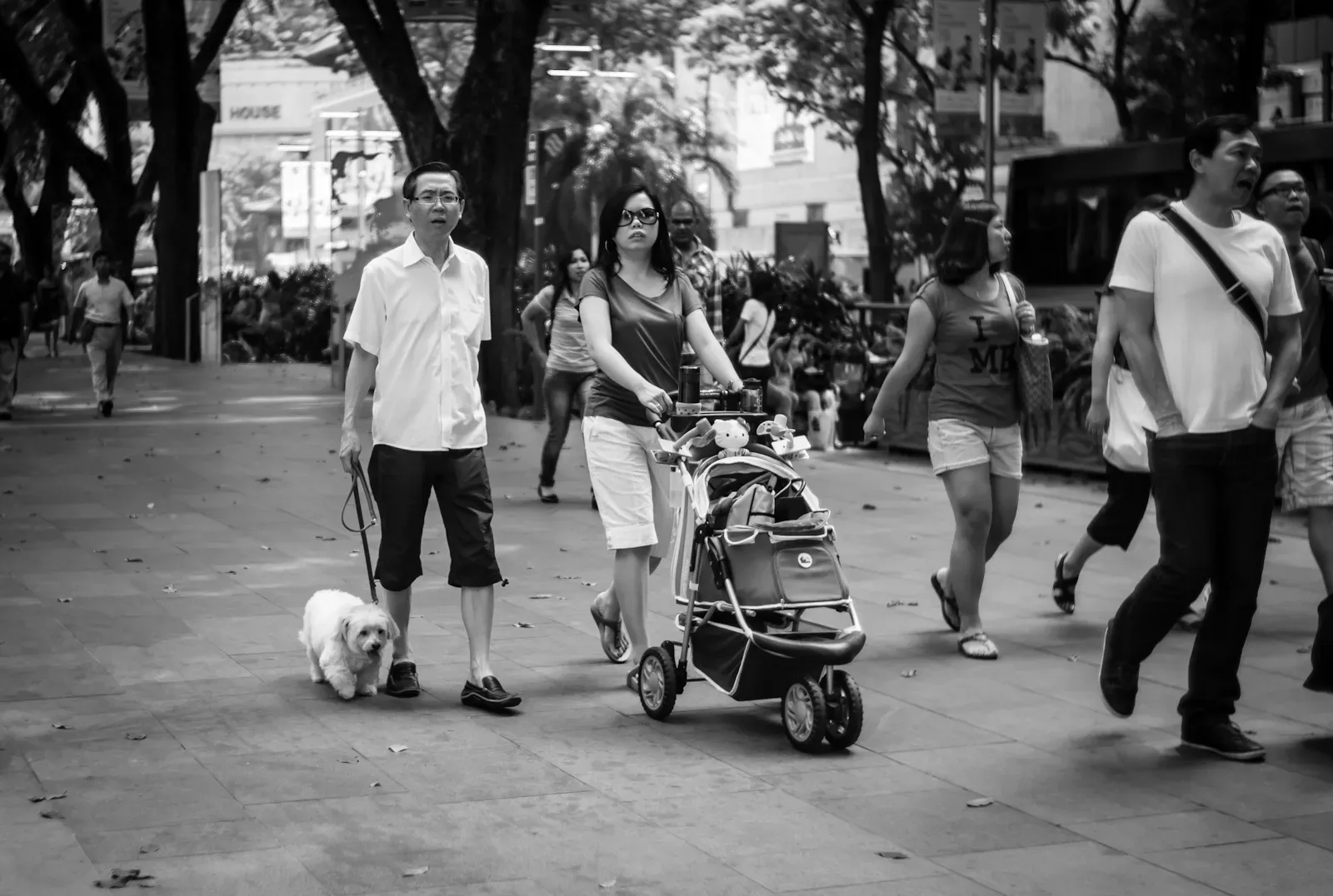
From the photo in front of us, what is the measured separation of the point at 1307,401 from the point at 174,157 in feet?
93.4

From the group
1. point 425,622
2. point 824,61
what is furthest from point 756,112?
point 425,622

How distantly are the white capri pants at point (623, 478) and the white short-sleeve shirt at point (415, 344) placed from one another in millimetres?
478

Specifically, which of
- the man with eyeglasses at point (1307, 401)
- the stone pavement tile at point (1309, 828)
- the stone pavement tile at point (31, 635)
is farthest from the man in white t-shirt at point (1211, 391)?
the stone pavement tile at point (31, 635)

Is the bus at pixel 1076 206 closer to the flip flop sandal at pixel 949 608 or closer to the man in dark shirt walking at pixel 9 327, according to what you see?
the man in dark shirt walking at pixel 9 327

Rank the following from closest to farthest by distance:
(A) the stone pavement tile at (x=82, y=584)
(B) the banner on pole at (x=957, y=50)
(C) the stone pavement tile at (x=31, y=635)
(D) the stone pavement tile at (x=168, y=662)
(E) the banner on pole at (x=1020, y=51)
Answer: (D) the stone pavement tile at (x=168, y=662)
(C) the stone pavement tile at (x=31, y=635)
(A) the stone pavement tile at (x=82, y=584)
(B) the banner on pole at (x=957, y=50)
(E) the banner on pole at (x=1020, y=51)

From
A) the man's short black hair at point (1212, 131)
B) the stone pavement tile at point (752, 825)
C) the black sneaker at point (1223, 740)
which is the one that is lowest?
the stone pavement tile at point (752, 825)

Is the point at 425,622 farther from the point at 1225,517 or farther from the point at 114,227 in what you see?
the point at 114,227

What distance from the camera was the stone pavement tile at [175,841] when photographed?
4.76 metres

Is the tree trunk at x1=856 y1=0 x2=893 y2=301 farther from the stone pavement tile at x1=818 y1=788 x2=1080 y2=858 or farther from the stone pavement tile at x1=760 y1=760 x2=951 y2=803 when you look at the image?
the stone pavement tile at x1=818 y1=788 x2=1080 y2=858

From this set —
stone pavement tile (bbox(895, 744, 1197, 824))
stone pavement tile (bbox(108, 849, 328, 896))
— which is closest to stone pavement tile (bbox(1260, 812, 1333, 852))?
stone pavement tile (bbox(895, 744, 1197, 824))

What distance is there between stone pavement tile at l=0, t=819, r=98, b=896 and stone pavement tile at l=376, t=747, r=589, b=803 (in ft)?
3.29

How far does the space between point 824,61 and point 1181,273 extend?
31266 millimetres

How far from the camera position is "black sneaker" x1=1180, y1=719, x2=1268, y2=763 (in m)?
5.80

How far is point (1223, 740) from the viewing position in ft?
19.1
